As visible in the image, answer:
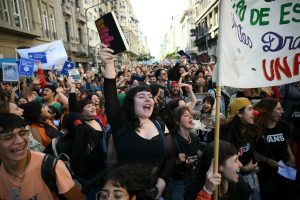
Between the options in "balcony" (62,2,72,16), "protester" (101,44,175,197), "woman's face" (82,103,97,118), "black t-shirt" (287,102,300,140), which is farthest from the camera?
"balcony" (62,2,72,16)

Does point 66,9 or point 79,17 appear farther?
point 79,17

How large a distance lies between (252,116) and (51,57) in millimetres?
9030

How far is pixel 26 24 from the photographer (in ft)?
63.4

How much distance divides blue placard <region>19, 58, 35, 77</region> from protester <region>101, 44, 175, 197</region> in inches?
247

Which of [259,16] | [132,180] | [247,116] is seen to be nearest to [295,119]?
[247,116]

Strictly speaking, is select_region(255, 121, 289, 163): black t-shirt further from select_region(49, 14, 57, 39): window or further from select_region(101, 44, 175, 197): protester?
select_region(49, 14, 57, 39): window

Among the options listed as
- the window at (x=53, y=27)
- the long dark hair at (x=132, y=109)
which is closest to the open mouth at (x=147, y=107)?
the long dark hair at (x=132, y=109)

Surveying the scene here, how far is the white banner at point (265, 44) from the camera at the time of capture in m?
2.22

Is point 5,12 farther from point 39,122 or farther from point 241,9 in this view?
point 241,9

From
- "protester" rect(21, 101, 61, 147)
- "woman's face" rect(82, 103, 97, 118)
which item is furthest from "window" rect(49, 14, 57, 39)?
"woman's face" rect(82, 103, 97, 118)

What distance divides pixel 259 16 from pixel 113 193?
171cm

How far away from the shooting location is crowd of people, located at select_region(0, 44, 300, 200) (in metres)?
1.95

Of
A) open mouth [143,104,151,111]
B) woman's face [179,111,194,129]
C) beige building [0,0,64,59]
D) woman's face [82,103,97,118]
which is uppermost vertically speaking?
beige building [0,0,64,59]

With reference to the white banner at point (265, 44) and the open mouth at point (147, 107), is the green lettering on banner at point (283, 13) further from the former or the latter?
the open mouth at point (147, 107)
